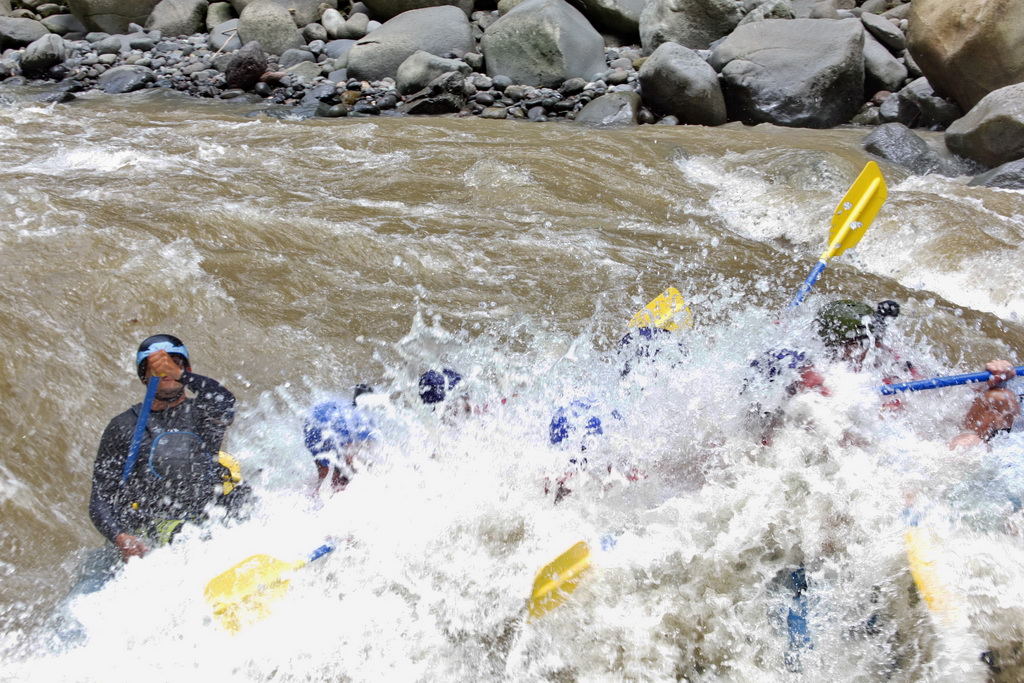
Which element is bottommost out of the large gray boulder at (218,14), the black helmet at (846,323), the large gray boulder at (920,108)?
the large gray boulder at (920,108)

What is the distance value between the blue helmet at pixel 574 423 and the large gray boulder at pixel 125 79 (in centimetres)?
814

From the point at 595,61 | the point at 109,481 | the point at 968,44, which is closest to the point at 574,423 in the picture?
the point at 109,481

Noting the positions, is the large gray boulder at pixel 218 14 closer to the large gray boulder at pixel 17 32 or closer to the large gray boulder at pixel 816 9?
the large gray boulder at pixel 17 32

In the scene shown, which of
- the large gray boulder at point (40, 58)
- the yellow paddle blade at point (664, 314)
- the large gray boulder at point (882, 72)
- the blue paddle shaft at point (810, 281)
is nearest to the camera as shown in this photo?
the yellow paddle blade at point (664, 314)

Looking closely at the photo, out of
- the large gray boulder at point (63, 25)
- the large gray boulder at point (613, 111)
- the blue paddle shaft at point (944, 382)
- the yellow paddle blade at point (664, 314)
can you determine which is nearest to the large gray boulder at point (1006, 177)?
the large gray boulder at point (613, 111)

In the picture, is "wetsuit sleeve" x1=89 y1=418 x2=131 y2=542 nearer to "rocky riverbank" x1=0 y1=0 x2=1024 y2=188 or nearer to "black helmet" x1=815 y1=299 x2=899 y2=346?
"black helmet" x1=815 y1=299 x2=899 y2=346

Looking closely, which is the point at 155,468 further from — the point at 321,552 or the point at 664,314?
the point at 664,314

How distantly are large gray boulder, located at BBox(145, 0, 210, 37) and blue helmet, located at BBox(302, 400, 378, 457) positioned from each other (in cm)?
1024

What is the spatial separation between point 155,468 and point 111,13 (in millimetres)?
11174

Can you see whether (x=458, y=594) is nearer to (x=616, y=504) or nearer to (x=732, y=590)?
(x=616, y=504)

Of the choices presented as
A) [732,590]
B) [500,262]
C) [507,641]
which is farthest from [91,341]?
[732,590]

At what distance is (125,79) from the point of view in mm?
8852

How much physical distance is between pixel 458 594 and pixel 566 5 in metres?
8.16

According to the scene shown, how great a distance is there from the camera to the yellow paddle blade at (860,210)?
3.43m
